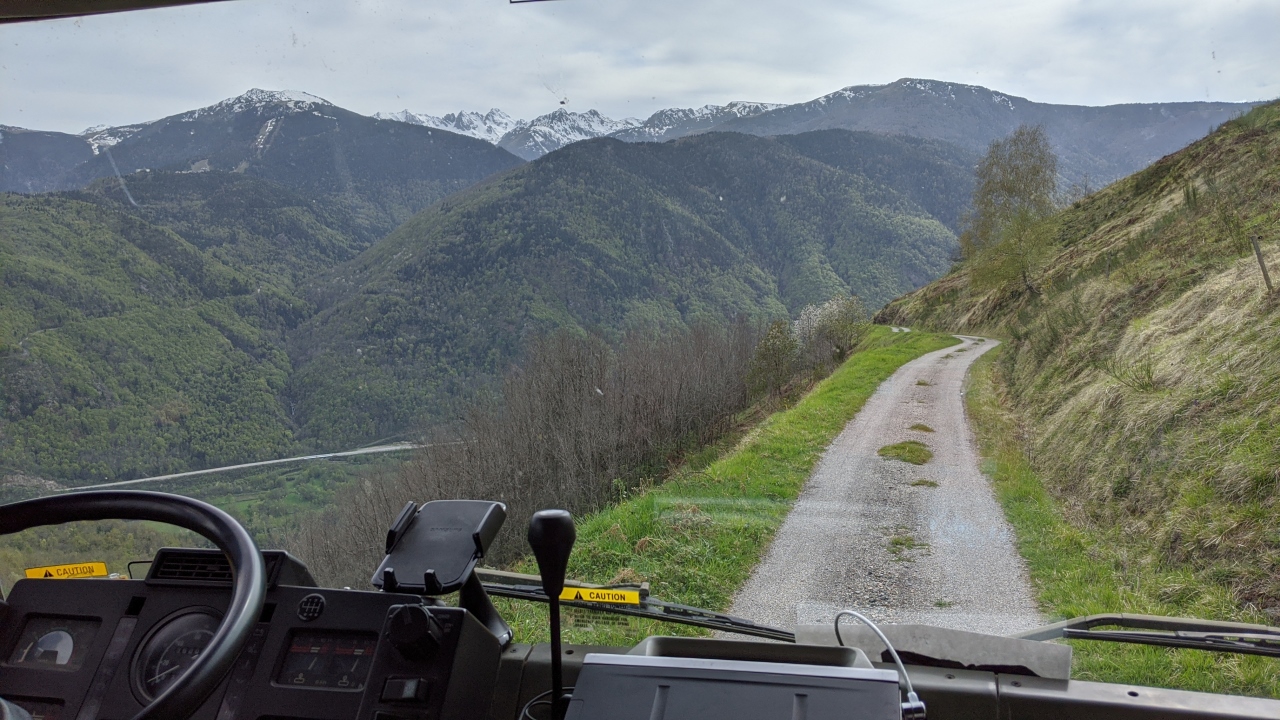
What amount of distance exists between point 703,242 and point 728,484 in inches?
57.3

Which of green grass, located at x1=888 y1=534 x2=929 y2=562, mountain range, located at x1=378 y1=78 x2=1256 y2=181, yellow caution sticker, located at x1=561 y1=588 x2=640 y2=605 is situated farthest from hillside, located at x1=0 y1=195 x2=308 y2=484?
green grass, located at x1=888 y1=534 x2=929 y2=562

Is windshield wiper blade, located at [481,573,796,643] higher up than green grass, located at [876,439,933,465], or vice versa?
green grass, located at [876,439,933,465]

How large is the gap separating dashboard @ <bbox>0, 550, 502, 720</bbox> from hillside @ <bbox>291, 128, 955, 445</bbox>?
1.22 metres

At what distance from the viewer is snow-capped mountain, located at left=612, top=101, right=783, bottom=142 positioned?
3.03 m

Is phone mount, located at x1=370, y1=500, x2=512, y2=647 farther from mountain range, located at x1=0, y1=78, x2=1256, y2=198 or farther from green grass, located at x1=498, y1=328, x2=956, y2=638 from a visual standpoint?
mountain range, located at x1=0, y1=78, x2=1256, y2=198

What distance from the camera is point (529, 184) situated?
437 centimetres

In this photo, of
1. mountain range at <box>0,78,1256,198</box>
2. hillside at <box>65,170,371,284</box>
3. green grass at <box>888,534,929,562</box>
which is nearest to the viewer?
green grass at <box>888,534,929,562</box>

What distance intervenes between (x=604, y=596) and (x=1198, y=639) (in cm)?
140

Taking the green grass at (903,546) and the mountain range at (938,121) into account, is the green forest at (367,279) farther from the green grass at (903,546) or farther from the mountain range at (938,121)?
the green grass at (903,546)

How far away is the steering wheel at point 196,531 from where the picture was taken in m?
0.96

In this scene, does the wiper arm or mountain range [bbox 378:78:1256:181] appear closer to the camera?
the wiper arm

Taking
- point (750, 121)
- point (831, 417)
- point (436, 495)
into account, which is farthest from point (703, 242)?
point (436, 495)

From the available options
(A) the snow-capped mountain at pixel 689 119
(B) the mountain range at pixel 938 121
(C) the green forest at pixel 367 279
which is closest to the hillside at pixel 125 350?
(C) the green forest at pixel 367 279

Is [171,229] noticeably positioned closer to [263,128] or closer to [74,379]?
[263,128]
